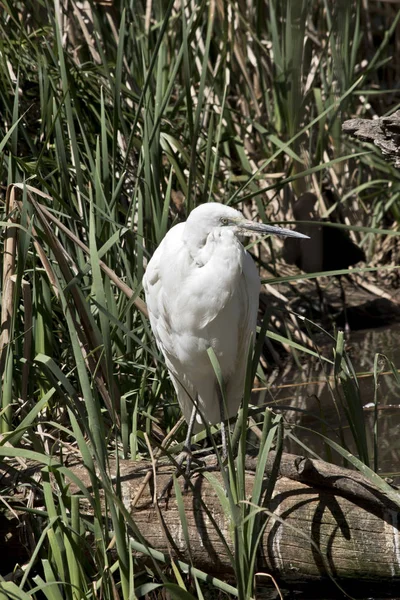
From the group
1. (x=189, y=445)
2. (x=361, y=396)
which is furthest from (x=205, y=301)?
(x=361, y=396)

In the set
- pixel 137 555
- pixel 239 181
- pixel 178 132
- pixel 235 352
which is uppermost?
pixel 178 132

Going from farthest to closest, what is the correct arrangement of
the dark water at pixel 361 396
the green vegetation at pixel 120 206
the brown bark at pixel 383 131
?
1. the dark water at pixel 361 396
2. the brown bark at pixel 383 131
3. the green vegetation at pixel 120 206

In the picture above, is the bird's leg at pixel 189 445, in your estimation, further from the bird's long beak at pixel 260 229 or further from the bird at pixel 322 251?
the bird at pixel 322 251

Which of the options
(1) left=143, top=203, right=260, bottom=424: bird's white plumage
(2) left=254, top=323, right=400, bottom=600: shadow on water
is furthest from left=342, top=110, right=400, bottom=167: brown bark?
(2) left=254, top=323, right=400, bottom=600: shadow on water

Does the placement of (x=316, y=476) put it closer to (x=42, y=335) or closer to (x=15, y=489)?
(x=15, y=489)

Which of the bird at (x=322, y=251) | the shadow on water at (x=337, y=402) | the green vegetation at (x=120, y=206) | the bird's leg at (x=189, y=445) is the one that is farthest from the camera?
the bird at (x=322, y=251)

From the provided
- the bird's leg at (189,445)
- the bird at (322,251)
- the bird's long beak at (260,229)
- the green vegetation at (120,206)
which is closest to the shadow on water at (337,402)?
the green vegetation at (120,206)

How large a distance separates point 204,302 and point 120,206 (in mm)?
695

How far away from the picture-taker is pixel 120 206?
263 centimetres

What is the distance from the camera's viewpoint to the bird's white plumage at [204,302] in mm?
1968

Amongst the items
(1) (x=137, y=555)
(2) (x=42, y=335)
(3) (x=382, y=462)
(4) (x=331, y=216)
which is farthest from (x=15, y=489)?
(4) (x=331, y=216)

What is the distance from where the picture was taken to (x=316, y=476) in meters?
1.84

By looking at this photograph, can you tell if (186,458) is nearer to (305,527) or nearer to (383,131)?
(305,527)

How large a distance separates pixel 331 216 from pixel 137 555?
113 inches
